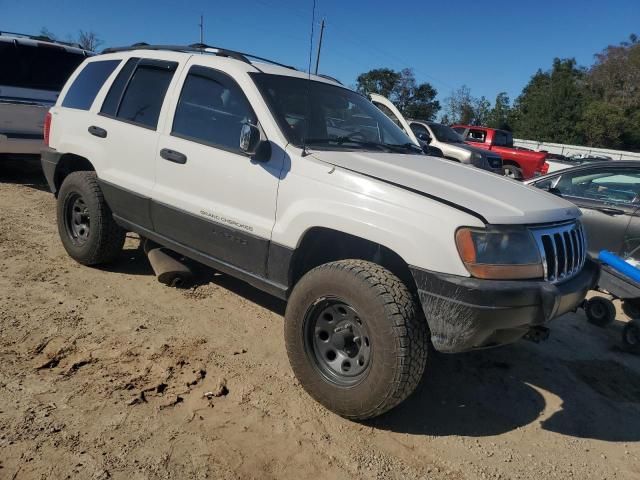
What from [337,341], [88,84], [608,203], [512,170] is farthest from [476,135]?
[337,341]

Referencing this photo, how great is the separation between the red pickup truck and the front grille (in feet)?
44.1

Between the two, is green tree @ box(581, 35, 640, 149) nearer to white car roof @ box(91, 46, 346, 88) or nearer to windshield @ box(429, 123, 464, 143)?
windshield @ box(429, 123, 464, 143)

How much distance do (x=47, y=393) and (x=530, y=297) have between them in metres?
2.65

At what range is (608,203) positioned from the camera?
5426 mm

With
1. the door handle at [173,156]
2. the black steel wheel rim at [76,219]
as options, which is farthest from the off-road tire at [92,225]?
the door handle at [173,156]

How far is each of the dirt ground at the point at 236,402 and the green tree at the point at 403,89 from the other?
50.8 metres

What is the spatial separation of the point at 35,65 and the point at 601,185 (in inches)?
335

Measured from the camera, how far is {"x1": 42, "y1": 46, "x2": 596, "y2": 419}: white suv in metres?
2.62

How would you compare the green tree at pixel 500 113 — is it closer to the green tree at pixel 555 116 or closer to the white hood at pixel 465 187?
the green tree at pixel 555 116

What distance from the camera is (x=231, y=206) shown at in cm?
344

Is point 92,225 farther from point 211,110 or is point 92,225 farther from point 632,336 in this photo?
point 632,336

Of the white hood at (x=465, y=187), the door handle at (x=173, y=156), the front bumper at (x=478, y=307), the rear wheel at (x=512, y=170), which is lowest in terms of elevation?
the rear wheel at (x=512, y=170)

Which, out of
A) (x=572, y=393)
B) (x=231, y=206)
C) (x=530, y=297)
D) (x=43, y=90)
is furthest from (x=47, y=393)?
(x=43, y=90)

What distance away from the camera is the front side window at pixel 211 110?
11.4 feet
